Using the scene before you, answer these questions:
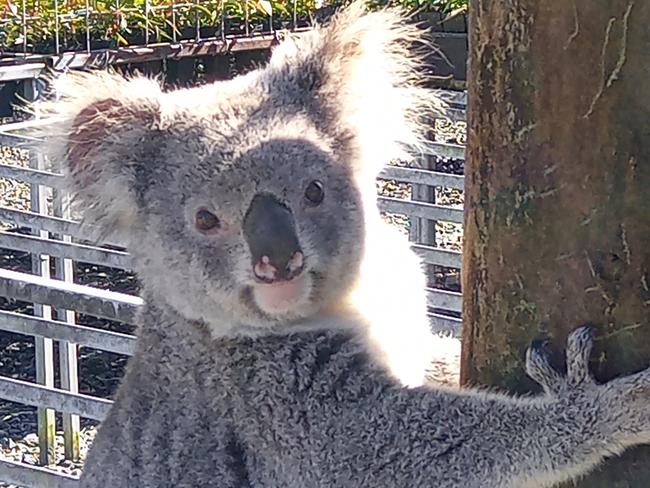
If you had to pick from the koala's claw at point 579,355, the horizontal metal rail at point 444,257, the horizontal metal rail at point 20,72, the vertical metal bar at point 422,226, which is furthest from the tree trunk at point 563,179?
the horizontal metal rail at point 20,72

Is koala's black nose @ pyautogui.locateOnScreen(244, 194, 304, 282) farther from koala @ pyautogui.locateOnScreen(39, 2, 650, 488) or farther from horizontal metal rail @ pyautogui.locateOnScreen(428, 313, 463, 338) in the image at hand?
horizontal metal rail @ pyautogui.locateOnScreen(428, 313, 463, 338)

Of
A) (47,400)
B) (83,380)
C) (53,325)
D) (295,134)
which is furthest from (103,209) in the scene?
(83,380)

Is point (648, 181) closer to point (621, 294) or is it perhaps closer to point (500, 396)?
point (621, 294)

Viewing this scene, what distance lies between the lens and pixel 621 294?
1.45 m

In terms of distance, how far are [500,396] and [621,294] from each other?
14.4 inches

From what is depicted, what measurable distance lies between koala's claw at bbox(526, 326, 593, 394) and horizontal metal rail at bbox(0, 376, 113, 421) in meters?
1.49

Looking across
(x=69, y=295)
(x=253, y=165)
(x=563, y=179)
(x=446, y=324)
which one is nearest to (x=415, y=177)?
(x=446, y=324)

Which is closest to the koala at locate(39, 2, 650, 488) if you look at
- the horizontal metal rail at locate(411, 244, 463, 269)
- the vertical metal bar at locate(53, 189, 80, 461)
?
the horizontal metal rail at locate(411, 244, 463, 269)

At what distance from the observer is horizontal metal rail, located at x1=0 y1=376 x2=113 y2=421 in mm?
2998

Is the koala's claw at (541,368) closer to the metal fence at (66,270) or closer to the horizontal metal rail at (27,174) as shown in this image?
the metal fence at (66,270)

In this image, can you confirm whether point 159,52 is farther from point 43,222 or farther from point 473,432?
point 473,432

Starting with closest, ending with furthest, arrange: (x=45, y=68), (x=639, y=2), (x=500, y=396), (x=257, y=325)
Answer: (x=639, y=2)
(x=500, y=396)
(x=257, y=325)
(x=45, y=68)

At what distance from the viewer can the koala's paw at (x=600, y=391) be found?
5.03 feet

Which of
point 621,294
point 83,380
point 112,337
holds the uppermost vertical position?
point 621,294
